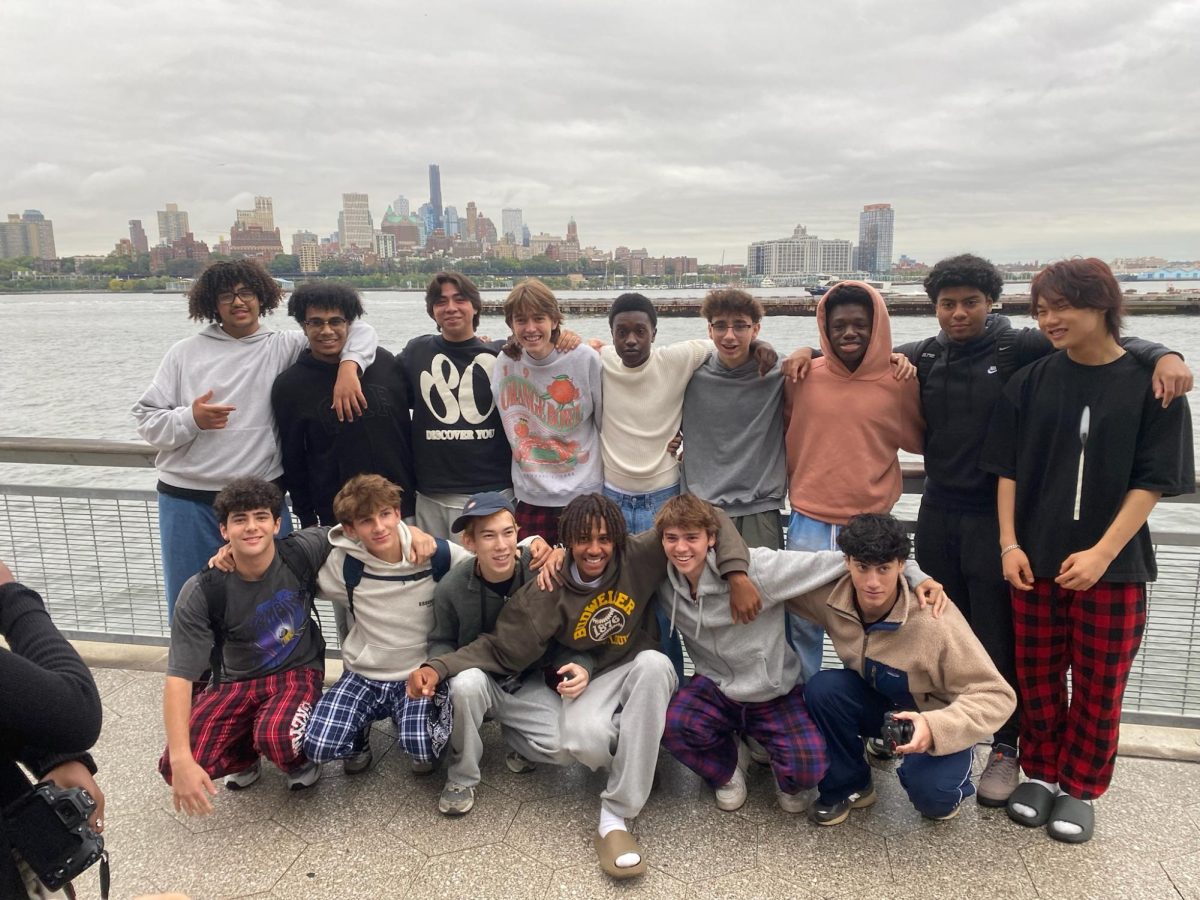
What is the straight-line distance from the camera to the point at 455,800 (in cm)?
273

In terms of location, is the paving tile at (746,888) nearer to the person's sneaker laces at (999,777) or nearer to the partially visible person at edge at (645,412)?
the person's sneaker laces at (999,777)

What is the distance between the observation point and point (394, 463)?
3.46 m

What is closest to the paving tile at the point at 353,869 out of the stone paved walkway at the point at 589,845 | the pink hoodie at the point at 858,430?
the stone paved walkway at the point at 589,845

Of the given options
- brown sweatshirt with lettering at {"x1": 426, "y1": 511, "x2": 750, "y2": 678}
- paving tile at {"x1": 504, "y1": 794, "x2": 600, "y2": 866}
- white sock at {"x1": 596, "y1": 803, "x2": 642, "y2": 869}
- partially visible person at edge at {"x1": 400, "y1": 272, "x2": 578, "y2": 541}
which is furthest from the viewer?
partially visible person at edge at {"x1": 400, "y1": 272, "x2": 578, "y2": 541}

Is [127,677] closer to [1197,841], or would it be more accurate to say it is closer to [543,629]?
[543,629]

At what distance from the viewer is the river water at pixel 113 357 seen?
1115 centimetres

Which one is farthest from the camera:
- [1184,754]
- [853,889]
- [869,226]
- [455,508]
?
[869,226]

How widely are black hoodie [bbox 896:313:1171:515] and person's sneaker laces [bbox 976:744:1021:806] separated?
87cm

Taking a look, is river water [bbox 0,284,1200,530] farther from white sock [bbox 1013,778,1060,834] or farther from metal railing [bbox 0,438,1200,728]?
white sock [bbox 1013,778,1060,834]

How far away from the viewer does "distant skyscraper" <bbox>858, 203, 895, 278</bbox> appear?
4272 centimetres

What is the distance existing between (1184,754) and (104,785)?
4026 millimetres

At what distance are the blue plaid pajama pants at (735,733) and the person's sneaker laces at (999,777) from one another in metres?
0.60

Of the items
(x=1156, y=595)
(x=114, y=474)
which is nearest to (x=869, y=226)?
(x=114, y=474)

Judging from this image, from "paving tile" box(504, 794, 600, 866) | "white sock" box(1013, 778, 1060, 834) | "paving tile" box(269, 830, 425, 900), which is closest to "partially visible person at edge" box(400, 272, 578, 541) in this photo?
"paving tile" box(504, 794, 600, 866)
